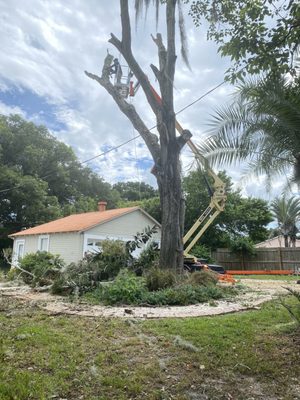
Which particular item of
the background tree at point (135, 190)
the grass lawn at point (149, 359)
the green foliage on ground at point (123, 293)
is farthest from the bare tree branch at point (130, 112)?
the background tree at point (135, 190)

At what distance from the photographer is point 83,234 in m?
19.0

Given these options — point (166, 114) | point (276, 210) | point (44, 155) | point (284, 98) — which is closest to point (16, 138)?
point (44, 155)

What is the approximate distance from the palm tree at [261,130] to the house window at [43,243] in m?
16.0

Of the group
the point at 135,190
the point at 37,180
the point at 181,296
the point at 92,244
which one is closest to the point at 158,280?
the point at 181,296

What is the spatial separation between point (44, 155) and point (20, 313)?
31314 millimetres

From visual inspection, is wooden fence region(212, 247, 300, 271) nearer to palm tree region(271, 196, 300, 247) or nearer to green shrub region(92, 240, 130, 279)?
palm tree region(271, 196, 300, 247)

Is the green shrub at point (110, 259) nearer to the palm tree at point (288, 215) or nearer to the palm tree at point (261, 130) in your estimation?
the palm tree at point (261, 130)

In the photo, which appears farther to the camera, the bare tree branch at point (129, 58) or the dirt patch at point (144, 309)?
the bare tree branch at point (129, 58)

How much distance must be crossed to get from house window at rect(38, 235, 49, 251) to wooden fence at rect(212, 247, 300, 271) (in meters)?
11.5

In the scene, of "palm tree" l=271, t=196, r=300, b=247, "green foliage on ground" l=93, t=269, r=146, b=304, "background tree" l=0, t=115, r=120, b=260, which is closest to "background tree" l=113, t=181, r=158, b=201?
"background tree" l=0, t=115, r=120, b=260

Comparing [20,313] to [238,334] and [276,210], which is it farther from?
[276,210]

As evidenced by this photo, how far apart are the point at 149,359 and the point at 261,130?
13.5ft

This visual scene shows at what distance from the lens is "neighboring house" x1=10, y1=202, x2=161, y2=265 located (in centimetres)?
1912

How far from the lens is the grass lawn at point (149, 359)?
361 cm
